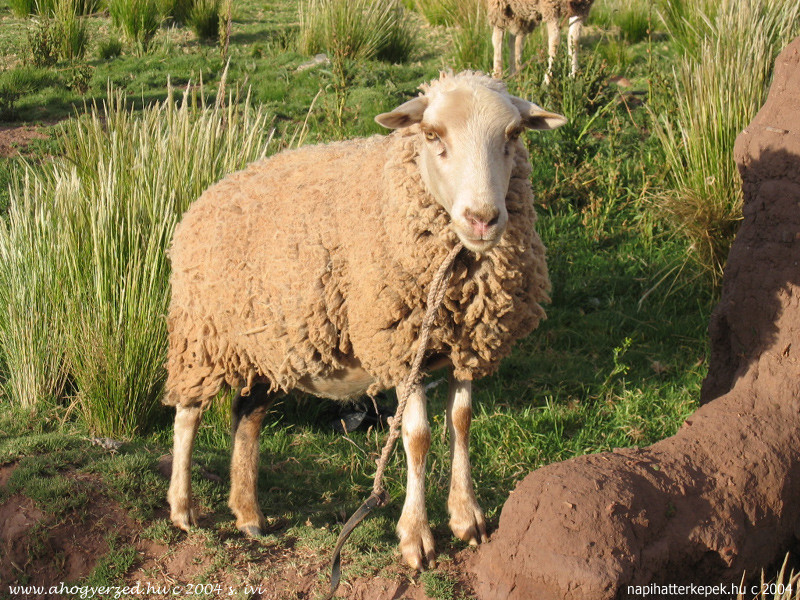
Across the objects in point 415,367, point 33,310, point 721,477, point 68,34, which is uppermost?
point 68,34

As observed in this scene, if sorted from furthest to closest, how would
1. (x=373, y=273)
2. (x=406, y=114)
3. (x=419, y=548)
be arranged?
(x=419, y=548), (x=373, y=273), (x=406, y=114)

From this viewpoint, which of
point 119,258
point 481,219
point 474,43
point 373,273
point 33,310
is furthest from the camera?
point 474,43

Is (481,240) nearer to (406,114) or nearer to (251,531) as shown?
(406,114)

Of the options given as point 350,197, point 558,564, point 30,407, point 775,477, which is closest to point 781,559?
point 775,477

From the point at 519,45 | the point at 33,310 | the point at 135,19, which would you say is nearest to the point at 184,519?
the point at 33,310

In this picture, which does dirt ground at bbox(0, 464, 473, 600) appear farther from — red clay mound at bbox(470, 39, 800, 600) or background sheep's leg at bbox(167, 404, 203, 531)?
red clay mound at bbox(470, 39, 800, 600)

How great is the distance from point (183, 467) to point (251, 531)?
1.55 ft

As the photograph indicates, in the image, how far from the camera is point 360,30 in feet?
34.2

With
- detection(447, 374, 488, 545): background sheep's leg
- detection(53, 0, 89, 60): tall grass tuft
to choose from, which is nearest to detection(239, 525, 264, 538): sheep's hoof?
detection(447, 374, 488, 545): background sheep's leg

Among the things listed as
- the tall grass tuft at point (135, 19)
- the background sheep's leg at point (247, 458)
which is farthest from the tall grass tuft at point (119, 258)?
the tall grass tuft at point (135, 19)

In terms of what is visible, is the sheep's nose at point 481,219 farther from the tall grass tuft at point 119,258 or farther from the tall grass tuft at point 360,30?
the tall grass tuft at point 360,30

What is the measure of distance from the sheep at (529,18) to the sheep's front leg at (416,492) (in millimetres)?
6176

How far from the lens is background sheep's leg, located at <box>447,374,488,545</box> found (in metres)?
3.94

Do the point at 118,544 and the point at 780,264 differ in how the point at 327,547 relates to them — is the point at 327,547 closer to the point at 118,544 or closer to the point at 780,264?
the point at 118,544
